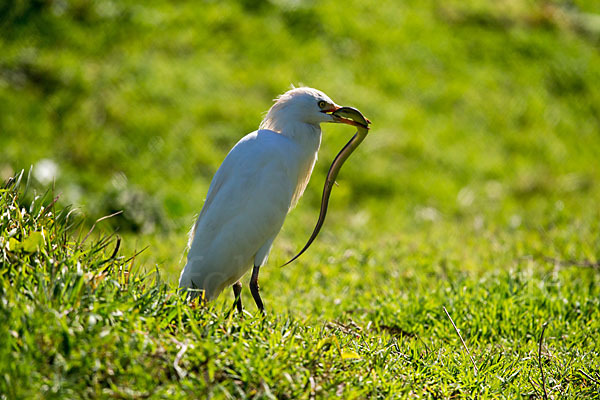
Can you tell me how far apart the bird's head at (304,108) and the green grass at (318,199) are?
4.22 feet

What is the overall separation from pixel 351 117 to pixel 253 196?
81cm

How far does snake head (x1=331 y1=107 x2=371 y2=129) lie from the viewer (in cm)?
407

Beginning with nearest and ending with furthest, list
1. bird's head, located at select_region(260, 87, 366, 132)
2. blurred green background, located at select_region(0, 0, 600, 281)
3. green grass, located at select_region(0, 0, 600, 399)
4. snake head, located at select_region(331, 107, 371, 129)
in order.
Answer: green grass, located at select_region(0, 0, 600, 399), snake head, located at select_region(331, 107, 371, 129), bird's head, located at select_region(260, 87, 366, 132), blurred green background, located at select_region(0, 0, 600, 281)

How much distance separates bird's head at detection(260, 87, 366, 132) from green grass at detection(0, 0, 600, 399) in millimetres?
1285

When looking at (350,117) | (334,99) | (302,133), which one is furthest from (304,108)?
(334,99)

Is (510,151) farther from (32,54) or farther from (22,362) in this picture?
(22,362)

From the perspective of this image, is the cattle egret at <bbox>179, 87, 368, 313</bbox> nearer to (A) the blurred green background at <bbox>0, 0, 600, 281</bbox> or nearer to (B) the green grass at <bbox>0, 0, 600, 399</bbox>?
(B) the green grass at <bbox>0, 0, 600, 399</bbox>

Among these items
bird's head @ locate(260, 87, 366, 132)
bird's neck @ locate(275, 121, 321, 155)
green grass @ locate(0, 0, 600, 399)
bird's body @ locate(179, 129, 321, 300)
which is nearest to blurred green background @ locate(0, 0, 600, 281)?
green grass @ locate(0, 0, 600, 399)

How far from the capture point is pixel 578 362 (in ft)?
11.4

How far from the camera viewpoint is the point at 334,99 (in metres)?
9.44

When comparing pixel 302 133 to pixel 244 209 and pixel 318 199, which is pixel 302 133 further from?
pixel 318 199

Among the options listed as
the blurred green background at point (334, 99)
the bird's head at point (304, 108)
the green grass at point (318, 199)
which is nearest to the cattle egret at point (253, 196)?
the bird's head at point (304, 108)

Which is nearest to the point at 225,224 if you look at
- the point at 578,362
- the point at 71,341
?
the point at 71,341

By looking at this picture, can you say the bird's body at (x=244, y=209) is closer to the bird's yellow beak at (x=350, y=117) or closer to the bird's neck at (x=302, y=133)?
the bird's neck at (x=302, y=133)
